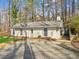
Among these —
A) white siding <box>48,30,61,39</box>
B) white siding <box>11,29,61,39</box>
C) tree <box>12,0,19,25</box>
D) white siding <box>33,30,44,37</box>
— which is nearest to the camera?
white siding <box>48,30,61,39</box>

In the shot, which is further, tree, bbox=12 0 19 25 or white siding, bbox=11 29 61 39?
tree, bbox=12 0 19 25

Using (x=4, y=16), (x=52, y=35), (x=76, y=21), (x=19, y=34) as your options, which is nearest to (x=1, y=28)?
(x=4, y=16)

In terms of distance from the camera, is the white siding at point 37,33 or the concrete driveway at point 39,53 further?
the white siding at point 37,33

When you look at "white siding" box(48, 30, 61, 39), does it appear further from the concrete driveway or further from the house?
the concrete driveway

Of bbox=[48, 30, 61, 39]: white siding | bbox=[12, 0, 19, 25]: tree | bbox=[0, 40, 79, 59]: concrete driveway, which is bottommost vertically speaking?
bbox=[0, 40, 79, 59]: concrete driveway

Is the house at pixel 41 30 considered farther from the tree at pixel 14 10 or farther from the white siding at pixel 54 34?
the tree at pixel 14 10

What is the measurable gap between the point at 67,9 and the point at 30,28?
1889 cm

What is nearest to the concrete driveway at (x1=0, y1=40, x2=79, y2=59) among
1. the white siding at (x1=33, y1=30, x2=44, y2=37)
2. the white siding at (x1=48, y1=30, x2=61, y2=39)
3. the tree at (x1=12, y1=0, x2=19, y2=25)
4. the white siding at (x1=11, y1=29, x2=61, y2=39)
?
the white siding at (x1=48, y1=30, x2=61, y2=39)

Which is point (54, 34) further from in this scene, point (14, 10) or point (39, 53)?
point (39, 53)

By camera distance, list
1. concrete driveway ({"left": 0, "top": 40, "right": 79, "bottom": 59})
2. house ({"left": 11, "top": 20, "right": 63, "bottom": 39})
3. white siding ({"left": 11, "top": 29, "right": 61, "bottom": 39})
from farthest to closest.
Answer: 1. house ({"left": 11, "top": 20, "right": 63, "bottom": 39})
2. white siding ({"left": 11, "top": 29, "right": 61, "bottom": 39})
3. concrete driveway ({"left": 0, "top": 40, "right": 79, "bottom": 59})

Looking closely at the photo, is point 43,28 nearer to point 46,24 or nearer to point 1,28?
point 46,24

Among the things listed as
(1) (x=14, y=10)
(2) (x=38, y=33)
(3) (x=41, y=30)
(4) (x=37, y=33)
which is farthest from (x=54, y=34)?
(1) (x=14, y=10)

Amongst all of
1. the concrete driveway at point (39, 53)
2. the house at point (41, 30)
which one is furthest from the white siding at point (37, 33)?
the concrete driveway at point (39, 53)

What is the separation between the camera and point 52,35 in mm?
36094
